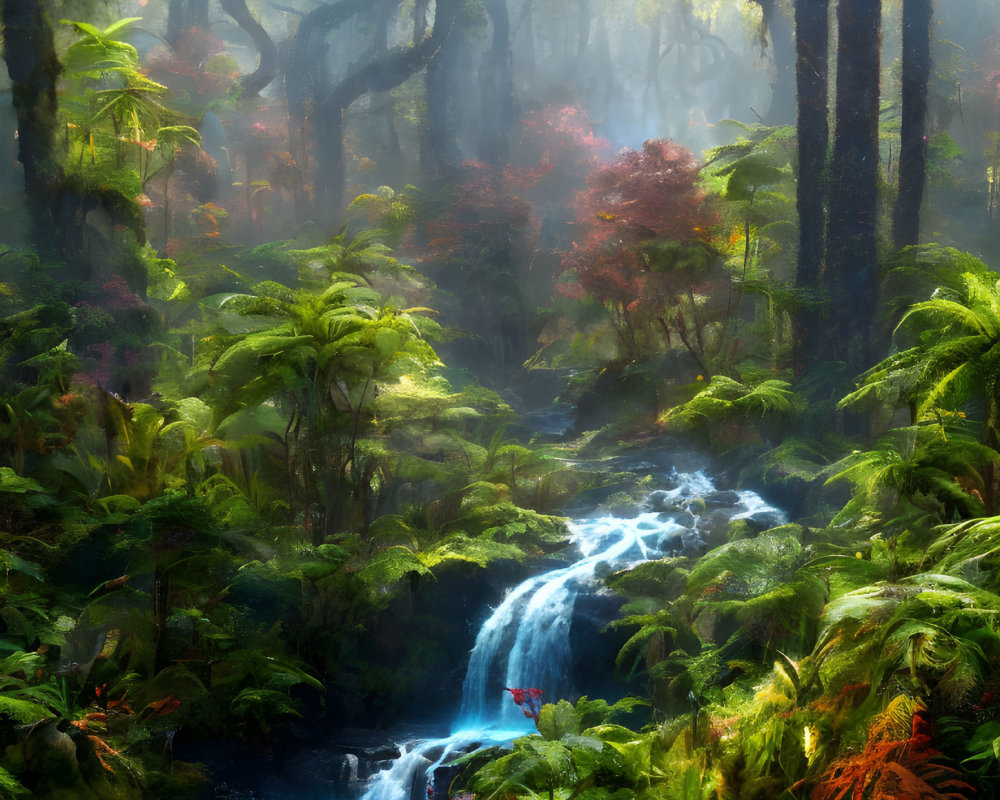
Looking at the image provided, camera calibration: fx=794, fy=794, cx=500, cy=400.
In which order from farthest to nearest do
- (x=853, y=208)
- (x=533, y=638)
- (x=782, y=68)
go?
(x=782, y=68), (x=853, y=208), (x=533, y=638)

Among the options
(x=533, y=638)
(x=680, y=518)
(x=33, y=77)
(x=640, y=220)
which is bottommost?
(x=533, y=638)

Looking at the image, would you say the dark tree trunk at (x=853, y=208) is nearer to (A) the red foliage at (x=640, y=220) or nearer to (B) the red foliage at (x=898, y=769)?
(A) the red foliage at (x=640, y=220)

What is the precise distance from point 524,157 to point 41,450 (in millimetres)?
18912

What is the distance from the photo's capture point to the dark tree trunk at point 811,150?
33.6 ft

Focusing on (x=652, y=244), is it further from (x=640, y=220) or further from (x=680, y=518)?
(x=680, y=518)

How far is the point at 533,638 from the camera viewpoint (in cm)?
703

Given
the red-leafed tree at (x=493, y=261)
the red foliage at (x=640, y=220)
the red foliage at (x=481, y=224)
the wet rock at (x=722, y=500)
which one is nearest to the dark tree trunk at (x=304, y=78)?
the red-leafed tree at (x=493, y=261)

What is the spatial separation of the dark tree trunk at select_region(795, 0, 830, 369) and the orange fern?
25.8 ft

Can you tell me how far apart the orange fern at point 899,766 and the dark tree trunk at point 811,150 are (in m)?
7.86

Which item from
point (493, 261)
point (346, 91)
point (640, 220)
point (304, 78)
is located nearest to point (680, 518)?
point (640, 220)

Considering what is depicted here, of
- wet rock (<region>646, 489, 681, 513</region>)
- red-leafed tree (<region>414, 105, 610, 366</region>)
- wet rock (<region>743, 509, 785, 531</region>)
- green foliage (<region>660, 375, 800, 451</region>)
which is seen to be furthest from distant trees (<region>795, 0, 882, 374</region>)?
red-leafed tree (<region>414, 105, 610, 366</region>)

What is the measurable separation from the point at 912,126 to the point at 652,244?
160 inches

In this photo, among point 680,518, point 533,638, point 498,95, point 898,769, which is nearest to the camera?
point 898,769

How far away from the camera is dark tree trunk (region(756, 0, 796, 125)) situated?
22938 mm
